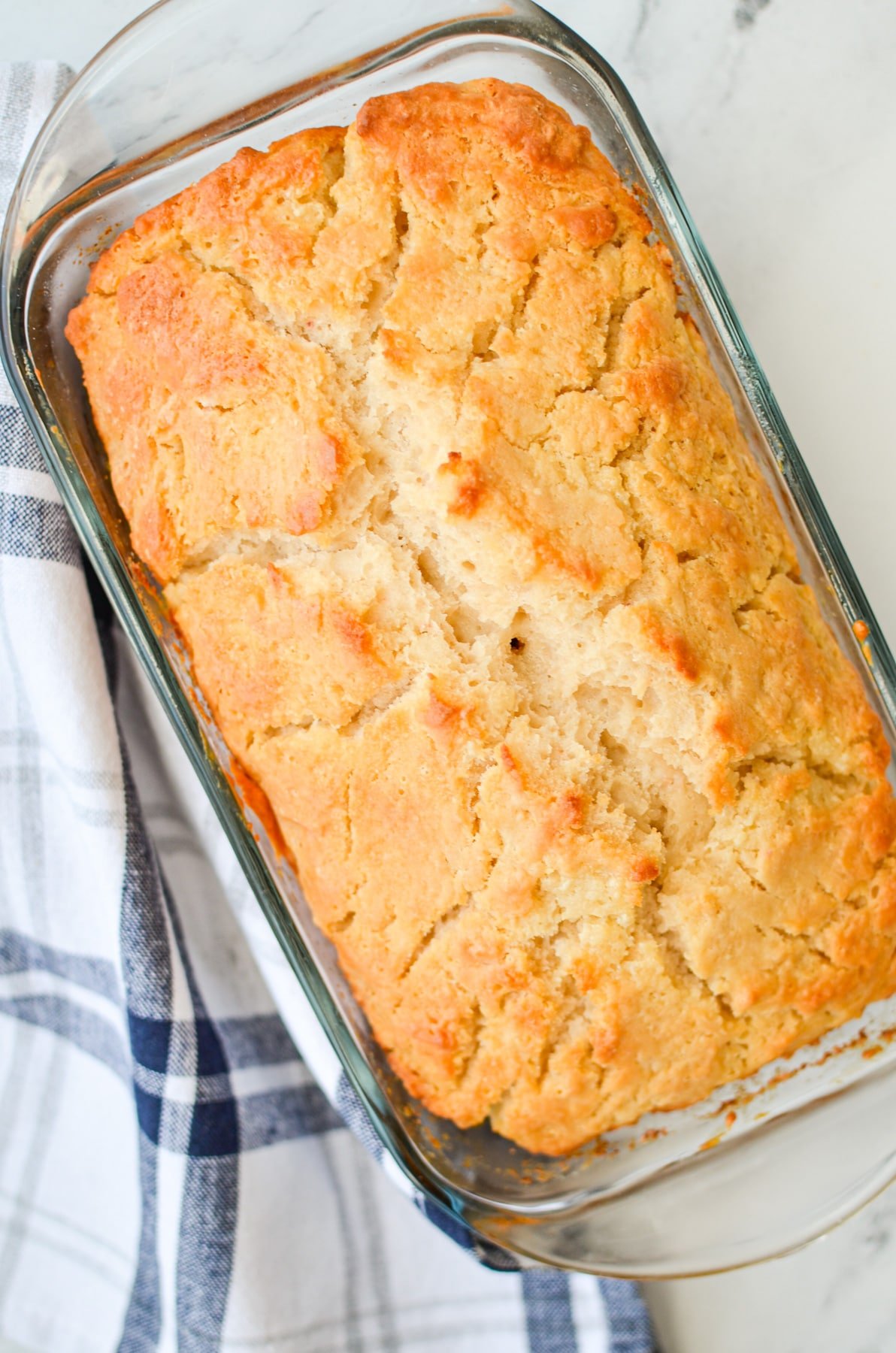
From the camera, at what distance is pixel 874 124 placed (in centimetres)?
164

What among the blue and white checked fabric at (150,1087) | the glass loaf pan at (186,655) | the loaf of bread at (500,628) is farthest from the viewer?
the blue and white checked fabric at (150,1087)

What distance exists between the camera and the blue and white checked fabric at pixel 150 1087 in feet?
5.29

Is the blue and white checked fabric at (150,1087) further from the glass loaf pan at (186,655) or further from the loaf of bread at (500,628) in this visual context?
the loaf of bread at (500,628)

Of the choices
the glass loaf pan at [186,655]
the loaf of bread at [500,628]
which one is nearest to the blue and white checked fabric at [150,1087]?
the glass loaf pan at [186,655]

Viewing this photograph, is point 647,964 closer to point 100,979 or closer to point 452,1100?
point 452,1100

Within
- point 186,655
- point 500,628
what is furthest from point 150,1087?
point 500,628

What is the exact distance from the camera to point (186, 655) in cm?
141

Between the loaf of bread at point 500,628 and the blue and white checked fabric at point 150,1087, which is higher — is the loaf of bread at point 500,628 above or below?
above

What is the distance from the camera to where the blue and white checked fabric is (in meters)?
1.61

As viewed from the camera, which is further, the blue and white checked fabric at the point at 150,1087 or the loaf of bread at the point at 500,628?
the blue and white checked fabric at the point at 150,1087

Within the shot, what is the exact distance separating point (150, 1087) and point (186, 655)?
70cm

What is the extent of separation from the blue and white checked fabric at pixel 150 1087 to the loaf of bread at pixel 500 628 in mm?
347

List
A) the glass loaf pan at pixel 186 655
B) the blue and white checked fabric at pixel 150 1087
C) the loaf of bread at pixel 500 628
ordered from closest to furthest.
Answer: the loaf of bread at pixel 500 628, the glass loaf pan at pixel 186 655, the blue and white checked fabric at pixel 150 1087

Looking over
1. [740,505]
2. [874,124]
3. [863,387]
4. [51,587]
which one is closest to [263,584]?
[51,587]
